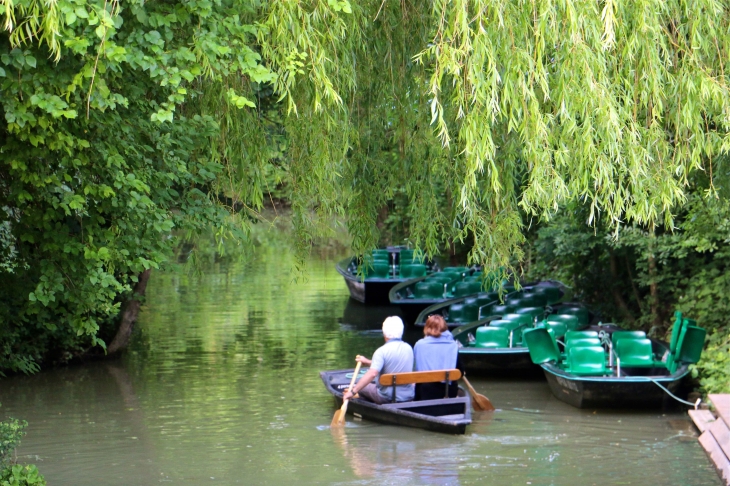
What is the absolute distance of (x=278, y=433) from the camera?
10.6m

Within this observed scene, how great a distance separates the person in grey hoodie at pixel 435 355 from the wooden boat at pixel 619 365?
158cm

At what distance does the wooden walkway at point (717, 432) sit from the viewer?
8.25m

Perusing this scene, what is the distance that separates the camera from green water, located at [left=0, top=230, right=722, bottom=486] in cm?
895

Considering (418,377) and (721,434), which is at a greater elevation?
(418,377)

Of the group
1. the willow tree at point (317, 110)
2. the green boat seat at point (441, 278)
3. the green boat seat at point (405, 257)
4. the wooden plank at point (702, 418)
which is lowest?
the wooden plank at point (702, 418)

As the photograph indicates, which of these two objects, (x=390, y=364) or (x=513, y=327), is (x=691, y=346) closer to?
(x=513, y=327)

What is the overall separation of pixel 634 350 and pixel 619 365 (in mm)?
773

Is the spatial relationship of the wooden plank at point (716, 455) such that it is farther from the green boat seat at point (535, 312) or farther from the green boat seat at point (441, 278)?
the green boat seat at point (441, 278)

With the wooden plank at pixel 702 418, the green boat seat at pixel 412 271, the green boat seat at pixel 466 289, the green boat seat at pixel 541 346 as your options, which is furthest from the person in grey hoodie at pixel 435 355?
the green boat seat at pixel 412 271

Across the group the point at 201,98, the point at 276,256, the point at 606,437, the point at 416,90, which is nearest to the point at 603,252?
the point at 606,437

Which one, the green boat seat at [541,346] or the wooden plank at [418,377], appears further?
the green boat seat at [541,346]

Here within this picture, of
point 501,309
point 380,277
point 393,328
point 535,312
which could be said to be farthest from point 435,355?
point 380,277

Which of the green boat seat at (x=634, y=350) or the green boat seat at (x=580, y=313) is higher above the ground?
the green boat seat at (x=580, y=313)

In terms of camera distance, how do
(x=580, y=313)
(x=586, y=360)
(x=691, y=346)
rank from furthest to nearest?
(x=580, y=313), (x=586, y=360), (x=691, y=346)
